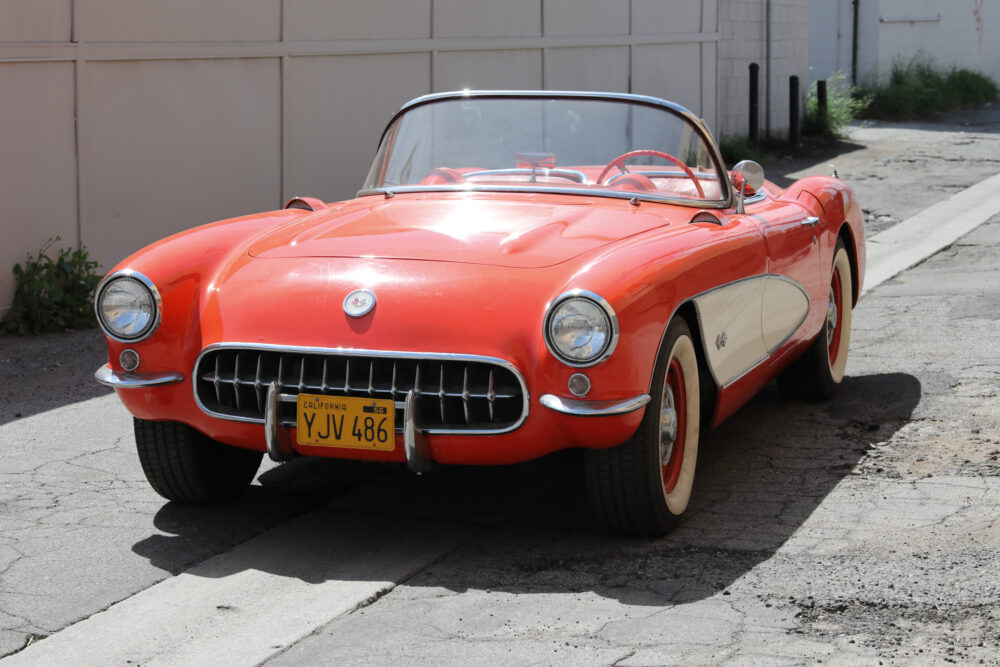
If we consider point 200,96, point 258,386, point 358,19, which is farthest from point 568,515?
point 358,19

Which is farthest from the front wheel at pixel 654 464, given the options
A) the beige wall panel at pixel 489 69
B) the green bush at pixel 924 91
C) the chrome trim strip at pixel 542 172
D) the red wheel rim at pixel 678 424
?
the green bush at pixel 924 91

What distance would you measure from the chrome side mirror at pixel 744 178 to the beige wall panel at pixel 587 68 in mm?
8017

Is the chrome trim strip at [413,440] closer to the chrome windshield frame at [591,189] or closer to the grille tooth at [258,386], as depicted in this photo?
the grille tooth at [258,386]

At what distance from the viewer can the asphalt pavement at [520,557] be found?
3.54m

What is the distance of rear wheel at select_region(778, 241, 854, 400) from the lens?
615 centimetres

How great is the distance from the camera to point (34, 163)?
7.89 m

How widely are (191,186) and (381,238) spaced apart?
15.6ft

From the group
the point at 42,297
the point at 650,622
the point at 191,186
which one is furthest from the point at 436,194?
the point at 191,186

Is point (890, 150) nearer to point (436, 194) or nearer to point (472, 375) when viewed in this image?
point (436, 194)

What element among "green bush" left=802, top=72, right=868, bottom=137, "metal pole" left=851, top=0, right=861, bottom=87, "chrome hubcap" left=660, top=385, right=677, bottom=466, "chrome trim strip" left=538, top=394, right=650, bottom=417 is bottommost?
"chrome hubcap" left=660, top=385, right=677, bottom=466

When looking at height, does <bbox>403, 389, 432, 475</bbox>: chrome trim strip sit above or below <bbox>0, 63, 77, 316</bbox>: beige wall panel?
below

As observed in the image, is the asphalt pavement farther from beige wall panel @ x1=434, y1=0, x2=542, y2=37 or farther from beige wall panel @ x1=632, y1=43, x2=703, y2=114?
beige wall panel @ x1=632, y1=43, x2=703, y2=114

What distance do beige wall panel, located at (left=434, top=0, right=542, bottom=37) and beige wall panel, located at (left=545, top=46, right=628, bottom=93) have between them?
48 cm

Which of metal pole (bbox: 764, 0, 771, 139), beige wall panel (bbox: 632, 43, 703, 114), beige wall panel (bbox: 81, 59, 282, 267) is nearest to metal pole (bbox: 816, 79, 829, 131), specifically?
metal pole (bbox: 764, 0, 771, 139)
